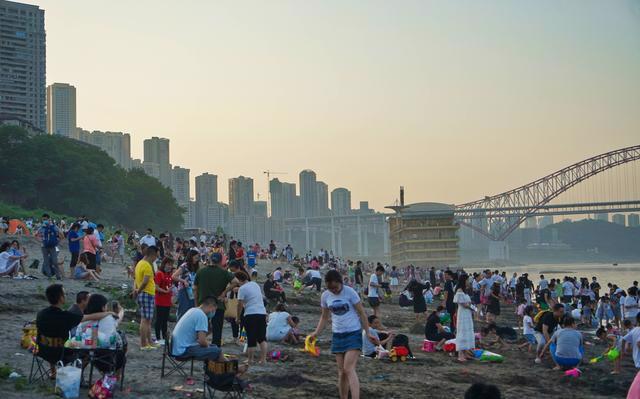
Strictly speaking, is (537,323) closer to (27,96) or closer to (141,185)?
(141,185)

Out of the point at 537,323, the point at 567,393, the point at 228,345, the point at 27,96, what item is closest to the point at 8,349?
the point at 228,345

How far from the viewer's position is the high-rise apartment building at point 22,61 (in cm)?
12950

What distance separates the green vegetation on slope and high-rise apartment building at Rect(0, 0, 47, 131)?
57221mm

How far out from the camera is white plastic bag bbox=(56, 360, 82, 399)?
8.17 meters

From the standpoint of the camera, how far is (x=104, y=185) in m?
70.5

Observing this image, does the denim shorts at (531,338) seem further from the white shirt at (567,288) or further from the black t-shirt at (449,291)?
the white shirt at (567,288)

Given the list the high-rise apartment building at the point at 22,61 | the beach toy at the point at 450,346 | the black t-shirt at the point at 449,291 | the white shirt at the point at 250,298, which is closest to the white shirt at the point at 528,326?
the black t-shirt at the point at 449,291

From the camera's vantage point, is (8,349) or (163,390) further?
(8,349)

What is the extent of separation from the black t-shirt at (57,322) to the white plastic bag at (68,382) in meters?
0.51

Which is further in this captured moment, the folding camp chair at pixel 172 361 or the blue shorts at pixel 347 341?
the folding camp chair at pixel 172 361

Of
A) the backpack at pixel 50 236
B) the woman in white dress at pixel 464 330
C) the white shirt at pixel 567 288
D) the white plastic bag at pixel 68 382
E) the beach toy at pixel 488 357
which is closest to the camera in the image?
the white plastic bag at pixel 68 382

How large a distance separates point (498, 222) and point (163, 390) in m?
→ 146

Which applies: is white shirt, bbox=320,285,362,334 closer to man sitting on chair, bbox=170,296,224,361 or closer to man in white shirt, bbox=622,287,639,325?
man sitting on chair, bbox=170,296,224,361

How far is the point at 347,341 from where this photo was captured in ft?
27.8
